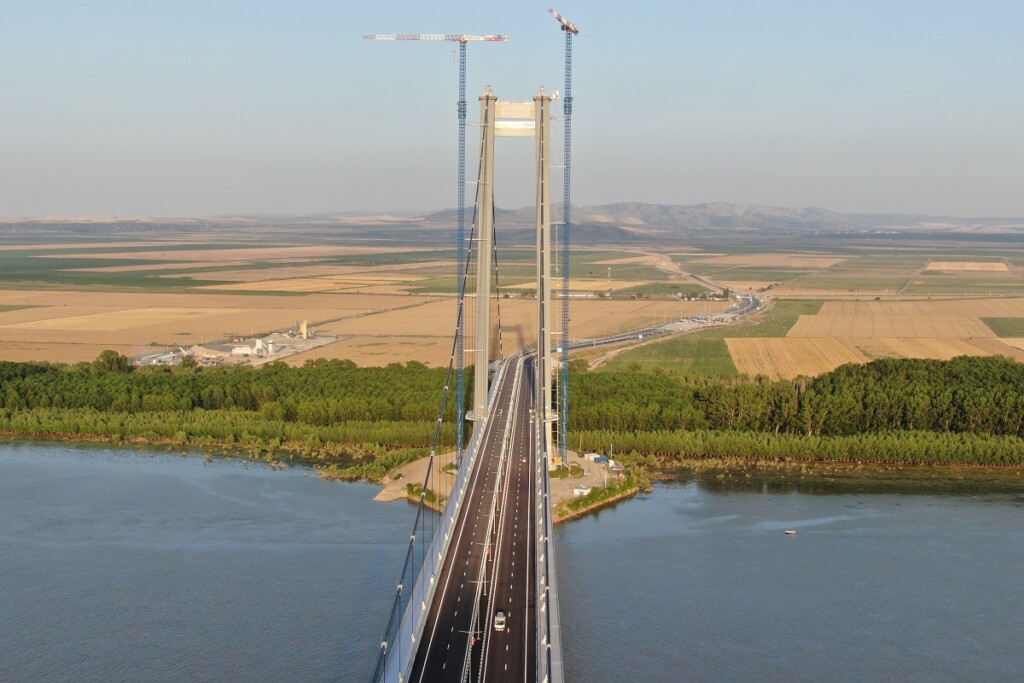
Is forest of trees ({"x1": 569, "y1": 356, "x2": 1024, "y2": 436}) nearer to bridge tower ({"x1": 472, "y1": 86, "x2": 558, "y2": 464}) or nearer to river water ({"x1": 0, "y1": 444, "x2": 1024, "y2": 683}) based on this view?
river water ({"x1": 0, "y1": 444, "x2": 1024, "y2": 683})

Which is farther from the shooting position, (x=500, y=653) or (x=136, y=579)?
(x=136, y=579)

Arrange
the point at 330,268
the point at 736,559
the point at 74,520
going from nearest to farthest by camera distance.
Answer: the point at 736,559, the point at 74,520, the point at 330,268

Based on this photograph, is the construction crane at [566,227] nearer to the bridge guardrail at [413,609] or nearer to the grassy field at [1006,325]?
the bridge guardrail at [413,609]

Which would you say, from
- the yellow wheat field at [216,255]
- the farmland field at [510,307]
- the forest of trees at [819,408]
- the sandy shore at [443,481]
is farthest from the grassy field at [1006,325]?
the yellow wheat field at [216,255]

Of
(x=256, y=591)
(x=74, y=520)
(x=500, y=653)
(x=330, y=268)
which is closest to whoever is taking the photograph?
(x=500, y=653)

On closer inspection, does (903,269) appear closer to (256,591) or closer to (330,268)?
(330,268)

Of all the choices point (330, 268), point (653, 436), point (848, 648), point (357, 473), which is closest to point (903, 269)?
point (330, 268)

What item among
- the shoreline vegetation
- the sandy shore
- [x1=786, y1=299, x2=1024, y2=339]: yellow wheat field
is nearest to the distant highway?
[x1=786, y1=299, x2=1024, y2=339]: yellow wheat field
